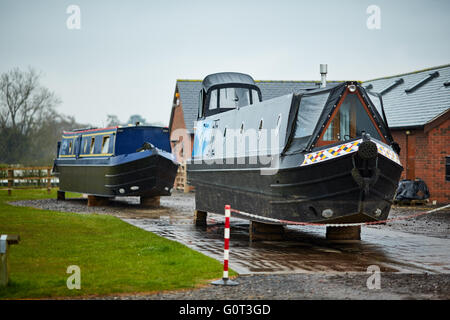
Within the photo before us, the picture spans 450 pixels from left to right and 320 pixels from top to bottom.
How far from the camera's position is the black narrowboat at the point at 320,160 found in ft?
38.9

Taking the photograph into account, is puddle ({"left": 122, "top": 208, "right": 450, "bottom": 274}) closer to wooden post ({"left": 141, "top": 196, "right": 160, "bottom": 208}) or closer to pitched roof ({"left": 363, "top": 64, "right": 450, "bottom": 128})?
wooden post ({"left": 141, "top": 196, "right": 160, "bottom": 208})

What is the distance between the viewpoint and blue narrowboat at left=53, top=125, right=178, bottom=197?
78.5ft

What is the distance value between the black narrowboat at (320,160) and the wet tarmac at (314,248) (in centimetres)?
72

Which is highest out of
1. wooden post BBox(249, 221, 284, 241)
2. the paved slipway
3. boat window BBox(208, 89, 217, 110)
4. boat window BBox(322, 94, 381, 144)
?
boat window BBox(208, 89, 217, 110)

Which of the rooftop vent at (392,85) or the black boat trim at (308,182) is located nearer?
the black boat trim at (308,182)

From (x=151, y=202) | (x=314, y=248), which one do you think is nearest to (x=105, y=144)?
(x=151, y=202)

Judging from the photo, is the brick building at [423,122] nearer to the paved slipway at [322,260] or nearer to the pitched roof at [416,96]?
the pitched roof at [416,96]

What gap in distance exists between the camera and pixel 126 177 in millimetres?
24016

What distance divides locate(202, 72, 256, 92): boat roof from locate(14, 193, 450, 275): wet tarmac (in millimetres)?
3910

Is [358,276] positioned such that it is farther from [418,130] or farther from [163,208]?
[418,130]

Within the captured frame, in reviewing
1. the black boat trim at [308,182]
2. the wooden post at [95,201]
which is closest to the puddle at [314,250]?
the black boat trim at [308,182]

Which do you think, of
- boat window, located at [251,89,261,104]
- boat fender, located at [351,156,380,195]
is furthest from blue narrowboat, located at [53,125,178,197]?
boat fender, located at [351,156,380,195]
